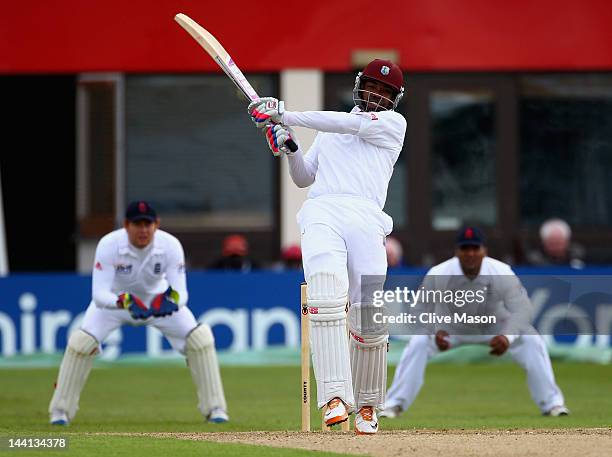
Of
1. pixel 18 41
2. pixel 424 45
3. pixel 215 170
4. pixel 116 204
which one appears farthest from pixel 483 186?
pixel 18 41

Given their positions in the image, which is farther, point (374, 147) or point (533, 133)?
point (533, 133)

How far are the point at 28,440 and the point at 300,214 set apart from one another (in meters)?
1.94

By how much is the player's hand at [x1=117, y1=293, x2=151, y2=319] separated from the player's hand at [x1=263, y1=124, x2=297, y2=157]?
274cm

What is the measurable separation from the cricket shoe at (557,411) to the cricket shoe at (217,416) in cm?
235

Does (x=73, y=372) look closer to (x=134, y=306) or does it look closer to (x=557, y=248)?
(x=134, y=306)

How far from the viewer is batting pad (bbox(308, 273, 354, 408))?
25.3 feet

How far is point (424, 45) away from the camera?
1720cm

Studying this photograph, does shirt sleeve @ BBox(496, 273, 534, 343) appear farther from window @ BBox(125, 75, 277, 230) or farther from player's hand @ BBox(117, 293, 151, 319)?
window @ BBox(125, 75, 277, 230)

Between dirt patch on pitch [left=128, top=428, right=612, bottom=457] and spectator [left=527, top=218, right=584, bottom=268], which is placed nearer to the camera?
dirt patch on pitch [left=128, top=428, right=612, bottom=457]

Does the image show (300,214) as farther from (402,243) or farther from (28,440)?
(402,243)

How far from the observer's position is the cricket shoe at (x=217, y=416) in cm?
1048

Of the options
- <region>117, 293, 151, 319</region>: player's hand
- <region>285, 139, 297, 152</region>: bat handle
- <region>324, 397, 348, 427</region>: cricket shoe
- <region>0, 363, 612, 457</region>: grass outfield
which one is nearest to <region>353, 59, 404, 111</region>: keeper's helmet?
<region>285, 139, 297, 152</region>: bat handle

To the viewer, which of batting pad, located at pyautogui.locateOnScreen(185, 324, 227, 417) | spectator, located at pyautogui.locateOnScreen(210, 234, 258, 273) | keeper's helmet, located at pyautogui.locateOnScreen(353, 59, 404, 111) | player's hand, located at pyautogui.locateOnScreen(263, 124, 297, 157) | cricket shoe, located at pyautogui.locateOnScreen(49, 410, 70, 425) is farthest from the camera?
spectator, located at pyautogui.locateOnScreen(210, 234, 258, 273)

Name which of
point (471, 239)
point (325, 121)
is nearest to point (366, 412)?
point (325, 121)
